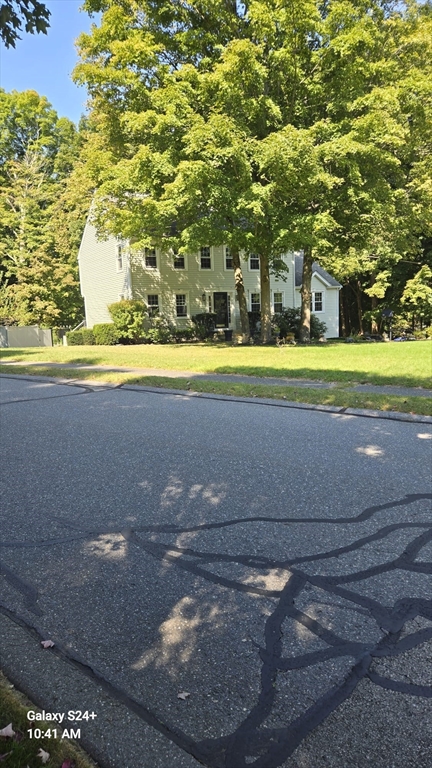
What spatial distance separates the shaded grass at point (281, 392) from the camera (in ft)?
25.6

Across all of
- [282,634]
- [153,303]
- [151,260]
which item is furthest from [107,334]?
[282,634]

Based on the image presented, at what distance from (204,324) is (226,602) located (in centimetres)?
2778

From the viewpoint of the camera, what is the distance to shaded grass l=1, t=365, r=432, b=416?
25.6 feet

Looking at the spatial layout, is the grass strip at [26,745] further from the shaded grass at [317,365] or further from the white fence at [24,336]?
the white fence at [24,336]

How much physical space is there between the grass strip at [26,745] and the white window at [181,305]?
28.8 metres

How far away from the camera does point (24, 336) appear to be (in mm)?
29062

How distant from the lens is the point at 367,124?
1862 centimetres

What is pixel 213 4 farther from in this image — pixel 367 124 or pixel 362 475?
pixel 362 475

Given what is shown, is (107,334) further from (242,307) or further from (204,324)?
(242,307)

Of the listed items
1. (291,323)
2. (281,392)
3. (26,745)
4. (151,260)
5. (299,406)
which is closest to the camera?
(26,745)

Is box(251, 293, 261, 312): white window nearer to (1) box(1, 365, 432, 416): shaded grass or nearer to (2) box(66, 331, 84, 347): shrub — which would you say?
Result: (2) box(66, 331, 84, 347): shrub

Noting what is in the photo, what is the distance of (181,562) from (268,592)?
62cm

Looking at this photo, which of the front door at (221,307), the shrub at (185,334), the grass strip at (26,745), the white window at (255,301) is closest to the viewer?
the grass strip at (26,745)

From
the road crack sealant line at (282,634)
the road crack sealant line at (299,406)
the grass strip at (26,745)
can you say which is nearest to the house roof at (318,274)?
the road crack sealant line at (299,406)
